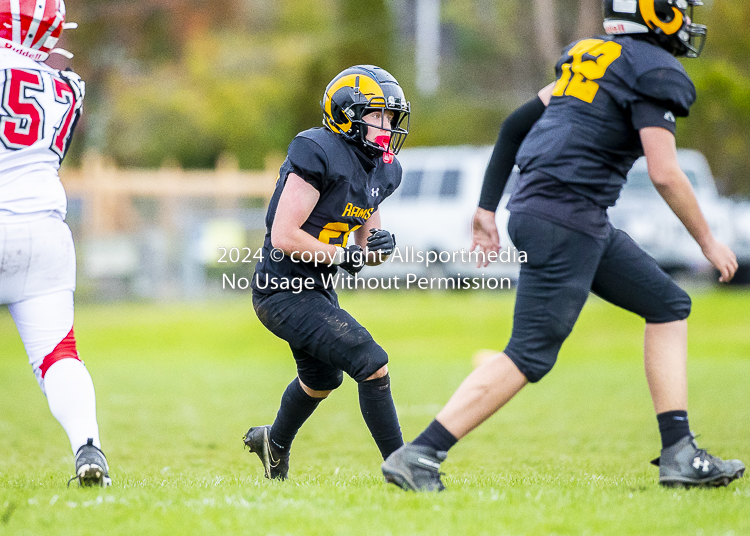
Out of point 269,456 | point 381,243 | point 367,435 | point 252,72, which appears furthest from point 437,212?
point 252,72

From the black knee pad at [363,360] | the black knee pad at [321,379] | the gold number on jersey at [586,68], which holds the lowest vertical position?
the black knee pad at [321,379]

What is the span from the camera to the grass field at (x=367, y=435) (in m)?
3.25

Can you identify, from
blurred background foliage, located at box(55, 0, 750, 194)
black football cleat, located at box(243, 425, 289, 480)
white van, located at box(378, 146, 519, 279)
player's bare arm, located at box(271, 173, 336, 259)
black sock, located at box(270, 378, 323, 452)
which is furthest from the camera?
blurred background foliage, located at box(55, 0, 750, 194)

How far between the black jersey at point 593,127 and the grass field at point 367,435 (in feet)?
3.86

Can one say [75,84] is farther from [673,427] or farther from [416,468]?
[673,427]

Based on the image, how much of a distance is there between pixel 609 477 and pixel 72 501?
255 cm

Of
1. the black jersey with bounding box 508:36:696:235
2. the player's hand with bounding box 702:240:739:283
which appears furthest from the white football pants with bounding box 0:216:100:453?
the player's hand with bounding box 702:240:739:283

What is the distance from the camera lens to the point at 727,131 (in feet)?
68.4

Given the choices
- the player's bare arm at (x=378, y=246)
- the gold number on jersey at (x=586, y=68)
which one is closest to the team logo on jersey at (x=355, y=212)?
the player's bare arm at (x=378, y=246)

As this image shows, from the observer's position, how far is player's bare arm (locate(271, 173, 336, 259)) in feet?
13.4

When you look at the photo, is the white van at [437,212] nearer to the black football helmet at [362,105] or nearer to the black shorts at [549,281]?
the black football helmet at [362,105]

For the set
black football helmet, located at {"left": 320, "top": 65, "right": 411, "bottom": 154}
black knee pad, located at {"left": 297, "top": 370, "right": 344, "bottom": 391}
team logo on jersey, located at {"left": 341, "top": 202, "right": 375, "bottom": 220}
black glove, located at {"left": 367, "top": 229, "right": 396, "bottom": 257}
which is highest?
black football helmet, located at {"left": 320, "top": 65, "right": 411, "bottom": 154}

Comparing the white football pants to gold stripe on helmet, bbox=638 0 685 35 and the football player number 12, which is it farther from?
gold stripe on helmet, bbox=638 0 685 35

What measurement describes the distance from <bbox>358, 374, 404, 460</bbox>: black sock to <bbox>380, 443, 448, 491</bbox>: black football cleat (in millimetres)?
522
